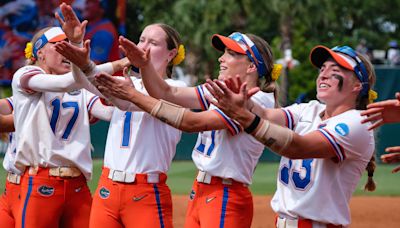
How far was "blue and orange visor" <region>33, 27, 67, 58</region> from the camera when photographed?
20.5 ft

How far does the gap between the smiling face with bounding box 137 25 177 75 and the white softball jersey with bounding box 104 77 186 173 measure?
0.18 m

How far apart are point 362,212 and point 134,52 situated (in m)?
7.16

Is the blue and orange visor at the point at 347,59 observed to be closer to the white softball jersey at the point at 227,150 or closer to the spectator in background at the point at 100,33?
the white softball jersey at the point at 227,150

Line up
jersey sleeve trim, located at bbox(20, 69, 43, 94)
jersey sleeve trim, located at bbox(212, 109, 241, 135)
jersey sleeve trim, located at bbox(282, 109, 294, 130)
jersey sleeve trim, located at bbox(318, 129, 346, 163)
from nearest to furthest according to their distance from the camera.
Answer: jersey sleeve trim, located at bbox(318, 129, 346, 163) < jersey sleeve trim, located at bbox(212, 109, 241, 135) < jersey sleeve trim, located at bbox(282, 109, 294, 130) < jersey sleeve trim, located at bbox(20, 69, 43, 94)

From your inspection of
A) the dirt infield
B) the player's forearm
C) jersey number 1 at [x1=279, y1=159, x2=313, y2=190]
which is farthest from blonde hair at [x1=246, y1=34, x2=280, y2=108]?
the dirt infield

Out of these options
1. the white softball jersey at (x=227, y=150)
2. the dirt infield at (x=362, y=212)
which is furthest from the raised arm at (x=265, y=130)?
the dirt infield at (x=362, y=212)

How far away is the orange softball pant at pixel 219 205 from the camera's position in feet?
18.0

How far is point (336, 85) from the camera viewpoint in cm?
502

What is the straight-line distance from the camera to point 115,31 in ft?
64.1

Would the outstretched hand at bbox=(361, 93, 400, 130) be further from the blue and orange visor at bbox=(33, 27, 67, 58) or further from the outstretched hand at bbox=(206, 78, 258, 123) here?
the blue and orange visor at bbox=(33, 27, 67, 58)

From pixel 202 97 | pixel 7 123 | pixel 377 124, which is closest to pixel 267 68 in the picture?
pixel 202 97

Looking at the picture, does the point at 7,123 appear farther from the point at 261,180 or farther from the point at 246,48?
the point at 261,180

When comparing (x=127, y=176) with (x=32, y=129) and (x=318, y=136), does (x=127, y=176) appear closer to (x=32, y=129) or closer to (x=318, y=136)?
(x=32, y=129)

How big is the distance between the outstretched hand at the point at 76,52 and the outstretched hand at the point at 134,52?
261 millimetres
